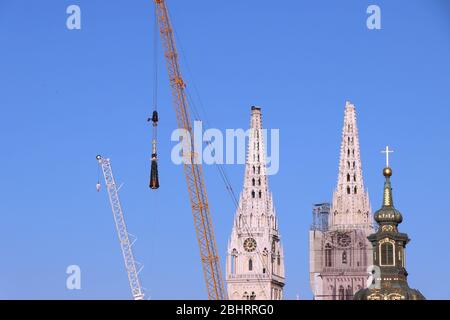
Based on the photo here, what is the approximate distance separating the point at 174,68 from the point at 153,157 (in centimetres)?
1239
